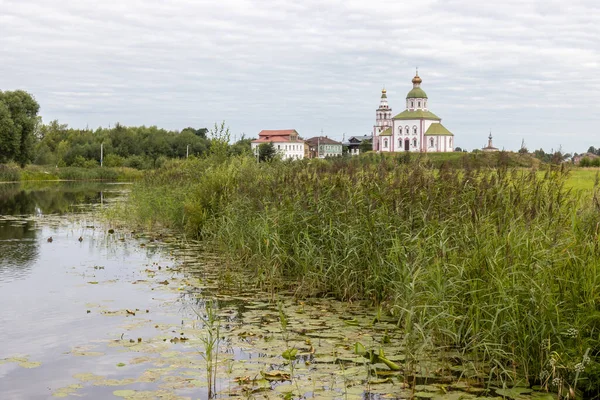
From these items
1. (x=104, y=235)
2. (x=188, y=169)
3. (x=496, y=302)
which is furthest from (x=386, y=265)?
(x=188, y=169)

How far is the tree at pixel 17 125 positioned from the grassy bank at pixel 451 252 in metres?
48.1

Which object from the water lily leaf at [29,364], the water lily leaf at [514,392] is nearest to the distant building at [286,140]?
the water lily leaf at [29,364]

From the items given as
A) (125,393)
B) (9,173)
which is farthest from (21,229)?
(9,173)

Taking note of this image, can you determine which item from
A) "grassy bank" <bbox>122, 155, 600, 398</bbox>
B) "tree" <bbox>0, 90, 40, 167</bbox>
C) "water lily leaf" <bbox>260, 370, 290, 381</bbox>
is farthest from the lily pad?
"tree" <bbox>0, 90, 40, 167</bbox>

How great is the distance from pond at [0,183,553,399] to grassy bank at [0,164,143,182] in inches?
1980

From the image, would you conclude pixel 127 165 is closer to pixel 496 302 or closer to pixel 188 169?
pixel 188 169

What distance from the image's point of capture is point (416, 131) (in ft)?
390

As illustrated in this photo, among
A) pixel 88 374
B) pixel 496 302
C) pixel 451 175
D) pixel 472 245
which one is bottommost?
pixel 88 374

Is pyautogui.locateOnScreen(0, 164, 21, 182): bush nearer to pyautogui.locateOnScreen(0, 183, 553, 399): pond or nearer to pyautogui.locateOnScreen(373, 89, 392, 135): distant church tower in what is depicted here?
pyautogui.locateOnScreen(0, 183, 553, 399): pond

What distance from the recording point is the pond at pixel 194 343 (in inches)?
258

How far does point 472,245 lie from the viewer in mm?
7898

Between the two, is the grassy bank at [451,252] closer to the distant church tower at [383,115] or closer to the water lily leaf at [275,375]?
the water lily leaf at [275,375]

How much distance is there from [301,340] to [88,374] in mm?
2391

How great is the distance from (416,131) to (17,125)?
2923 inches
